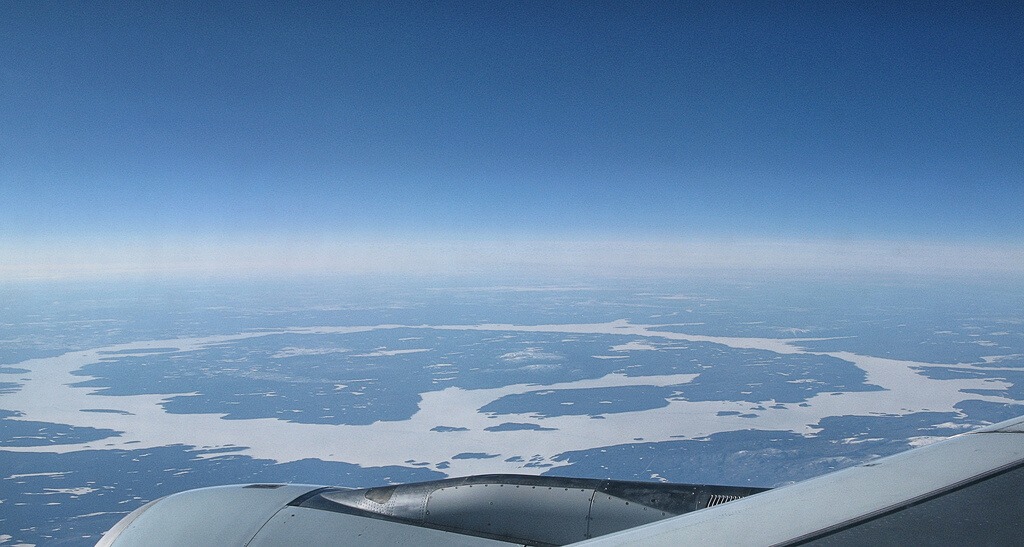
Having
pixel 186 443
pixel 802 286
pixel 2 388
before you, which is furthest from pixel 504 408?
pixel 802 286

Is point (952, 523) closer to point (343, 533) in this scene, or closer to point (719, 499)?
point (719, 499)

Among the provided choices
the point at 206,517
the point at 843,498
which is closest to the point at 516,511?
the point at 206,517

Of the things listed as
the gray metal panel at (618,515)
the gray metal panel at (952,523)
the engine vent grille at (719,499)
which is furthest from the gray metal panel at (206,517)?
the gray metal panel at (952,523)

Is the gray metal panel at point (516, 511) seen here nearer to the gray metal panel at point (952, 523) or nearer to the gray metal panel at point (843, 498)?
the gray metal panel at point (843, 498)

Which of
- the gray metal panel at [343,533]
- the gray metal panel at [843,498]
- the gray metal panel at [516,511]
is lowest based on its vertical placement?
the gray metal panel at [516,511]

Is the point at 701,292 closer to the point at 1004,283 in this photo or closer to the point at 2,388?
the point at 1004,283

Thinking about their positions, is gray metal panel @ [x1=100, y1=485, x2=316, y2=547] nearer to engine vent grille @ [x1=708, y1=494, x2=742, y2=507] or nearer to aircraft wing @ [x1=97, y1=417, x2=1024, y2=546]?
aircraft wing @ [x1=97, y1=417, x2=1024, y2=546]

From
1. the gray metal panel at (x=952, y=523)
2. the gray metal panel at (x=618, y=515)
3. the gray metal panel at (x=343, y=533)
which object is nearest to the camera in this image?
the gray metal panel at (x=952, y=523)
